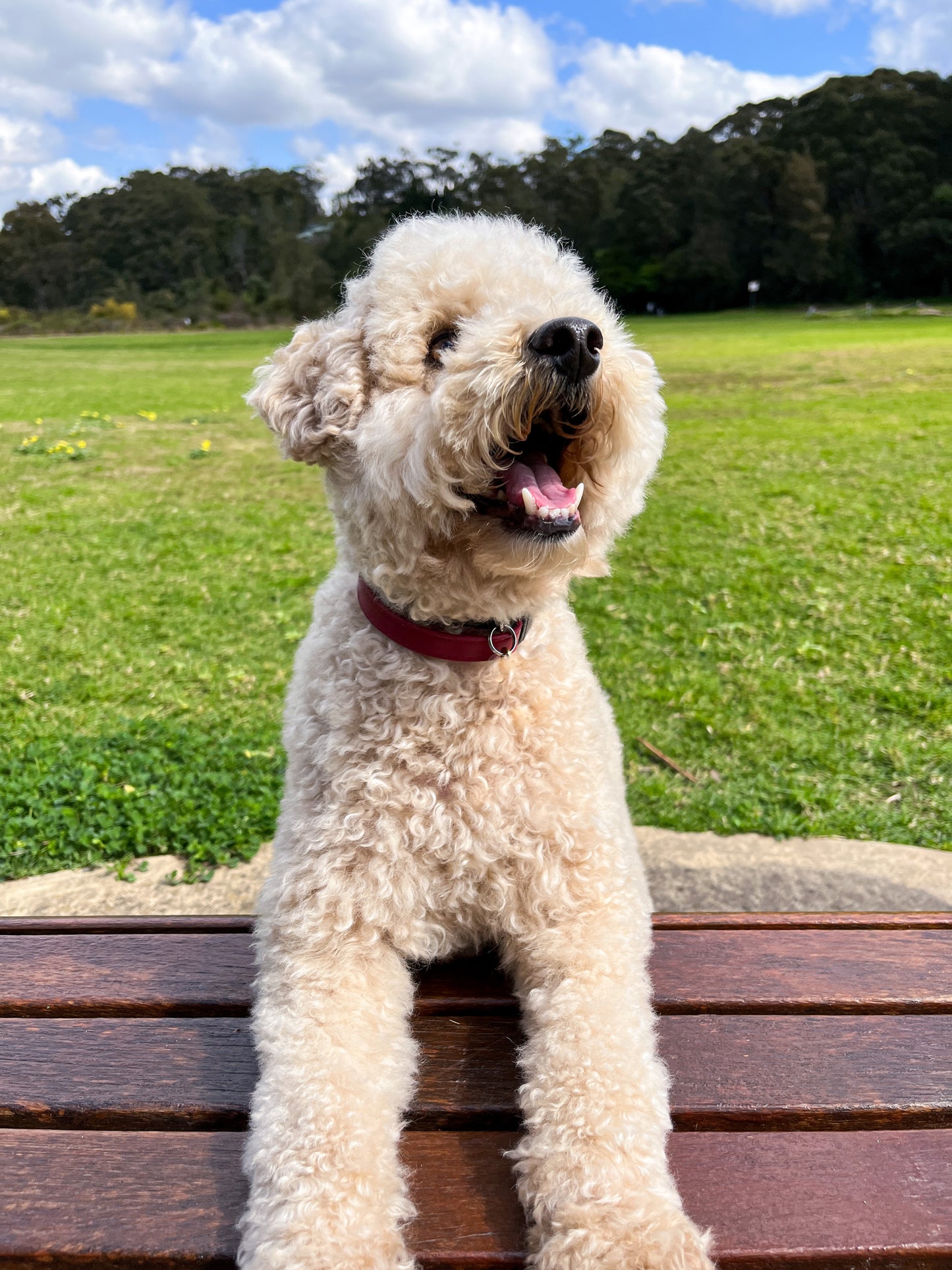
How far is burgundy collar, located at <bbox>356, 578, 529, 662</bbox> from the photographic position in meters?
1.76

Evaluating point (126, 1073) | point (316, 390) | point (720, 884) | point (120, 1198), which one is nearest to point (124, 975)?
point (126, 1073)

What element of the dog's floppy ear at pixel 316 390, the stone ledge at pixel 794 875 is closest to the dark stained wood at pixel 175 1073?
the dog's floppy ear at pixel 316 390

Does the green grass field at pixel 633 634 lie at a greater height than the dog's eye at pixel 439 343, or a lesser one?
lesser

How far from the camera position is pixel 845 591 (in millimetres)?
5145

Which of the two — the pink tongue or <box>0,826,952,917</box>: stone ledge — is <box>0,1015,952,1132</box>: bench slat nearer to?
the pink tongue

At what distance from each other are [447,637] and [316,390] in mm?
568

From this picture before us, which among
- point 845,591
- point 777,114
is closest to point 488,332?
point 845,591

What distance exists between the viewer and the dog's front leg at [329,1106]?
48.8 inches

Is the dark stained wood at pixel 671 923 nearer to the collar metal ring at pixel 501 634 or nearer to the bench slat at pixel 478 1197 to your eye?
the bench slat at pixel 478 1197

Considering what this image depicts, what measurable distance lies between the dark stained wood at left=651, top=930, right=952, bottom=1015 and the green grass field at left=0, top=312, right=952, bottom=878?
1.41m

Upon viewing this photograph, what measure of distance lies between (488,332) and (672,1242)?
4.64 feet

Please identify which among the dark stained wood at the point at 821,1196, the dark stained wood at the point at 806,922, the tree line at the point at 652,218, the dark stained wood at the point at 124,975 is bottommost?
the dark stained wood at the point at 821,1196

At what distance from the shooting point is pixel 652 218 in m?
49.8

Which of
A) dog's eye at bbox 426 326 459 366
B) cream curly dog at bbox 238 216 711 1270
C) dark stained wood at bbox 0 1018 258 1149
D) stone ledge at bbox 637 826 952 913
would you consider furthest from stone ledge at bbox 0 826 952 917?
dog's eye at bbox 426 326 459 366
